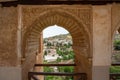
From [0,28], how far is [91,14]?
6.60 ft

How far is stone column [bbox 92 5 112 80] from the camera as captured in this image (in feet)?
19.8

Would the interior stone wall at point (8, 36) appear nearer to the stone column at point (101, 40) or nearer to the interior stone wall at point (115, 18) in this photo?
the stone column at point (101, 40)

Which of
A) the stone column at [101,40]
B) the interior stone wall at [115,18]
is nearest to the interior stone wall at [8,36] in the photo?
the stone column at [101,40]

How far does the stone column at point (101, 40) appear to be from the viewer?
238 inches

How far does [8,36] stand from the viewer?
20.2 feet

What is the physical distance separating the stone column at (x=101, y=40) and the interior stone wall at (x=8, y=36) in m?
1.73

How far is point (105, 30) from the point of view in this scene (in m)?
6.05

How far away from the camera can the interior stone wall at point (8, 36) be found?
6.13m

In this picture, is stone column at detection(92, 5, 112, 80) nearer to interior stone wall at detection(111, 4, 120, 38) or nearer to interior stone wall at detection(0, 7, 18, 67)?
interior stone wall at detection(111, 4, 120, 38)

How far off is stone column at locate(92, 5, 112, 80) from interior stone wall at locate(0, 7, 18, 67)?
1.73 metres

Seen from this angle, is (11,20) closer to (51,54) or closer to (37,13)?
(37,13)

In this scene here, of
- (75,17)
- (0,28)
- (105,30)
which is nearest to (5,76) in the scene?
(0,28)

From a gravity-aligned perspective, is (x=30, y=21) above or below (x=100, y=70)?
above

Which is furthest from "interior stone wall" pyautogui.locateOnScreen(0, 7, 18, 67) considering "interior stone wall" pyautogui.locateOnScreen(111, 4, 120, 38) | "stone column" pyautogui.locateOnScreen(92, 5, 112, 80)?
"interior stone wall" pyautogui.locateOnScreen(111, 4, 120, 38)
